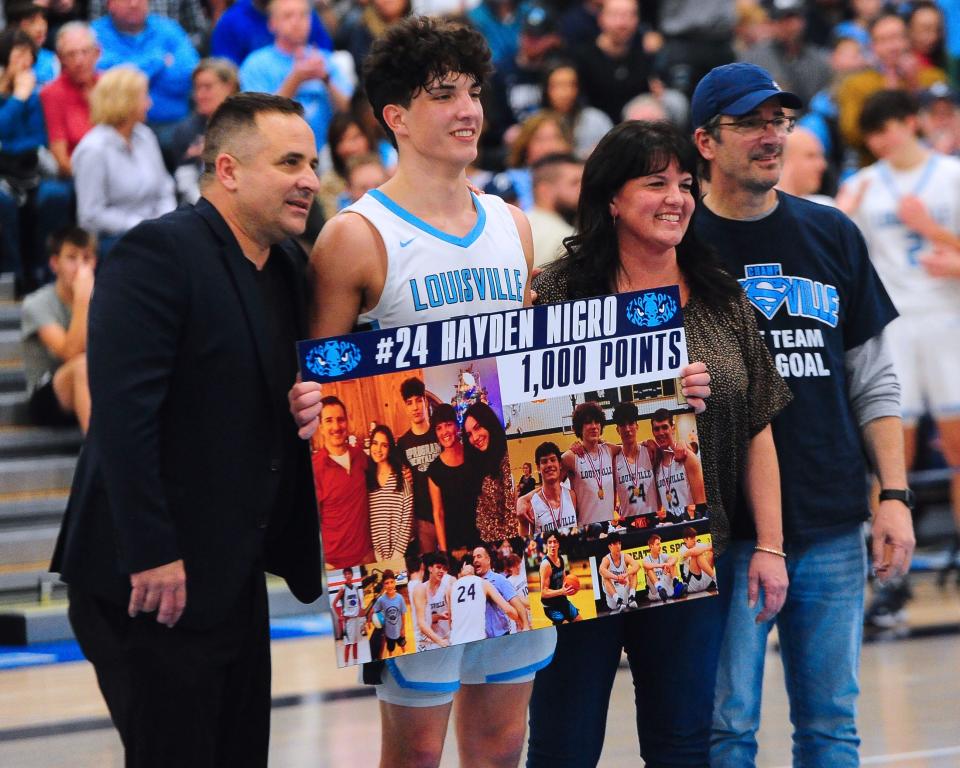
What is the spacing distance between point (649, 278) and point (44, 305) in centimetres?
573

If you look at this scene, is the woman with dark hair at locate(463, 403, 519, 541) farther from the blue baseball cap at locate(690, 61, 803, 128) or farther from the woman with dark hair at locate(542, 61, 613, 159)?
the woman with dark hair at locate(542, 61, 613, 159)

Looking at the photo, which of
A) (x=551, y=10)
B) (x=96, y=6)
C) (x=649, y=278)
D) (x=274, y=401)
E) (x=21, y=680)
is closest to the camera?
(x=274, y=401)

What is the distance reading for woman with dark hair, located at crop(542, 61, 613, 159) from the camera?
34.9 ft

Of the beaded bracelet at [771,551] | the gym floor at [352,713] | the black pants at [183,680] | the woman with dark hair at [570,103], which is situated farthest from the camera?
the woman with dark hair at [570,103]

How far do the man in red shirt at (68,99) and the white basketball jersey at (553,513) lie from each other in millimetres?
6807

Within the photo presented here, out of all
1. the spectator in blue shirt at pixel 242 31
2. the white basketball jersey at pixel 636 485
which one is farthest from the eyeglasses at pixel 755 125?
the spectator in blue shirt at pixel 242 31

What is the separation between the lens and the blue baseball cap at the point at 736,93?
400 centimetres

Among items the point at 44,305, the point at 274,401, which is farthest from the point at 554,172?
the point at 274,401

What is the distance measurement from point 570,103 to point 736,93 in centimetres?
675

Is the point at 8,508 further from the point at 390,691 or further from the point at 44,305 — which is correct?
the point at 390,691

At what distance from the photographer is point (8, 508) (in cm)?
891

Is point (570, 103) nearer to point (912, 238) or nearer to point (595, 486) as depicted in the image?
point (912, 238)

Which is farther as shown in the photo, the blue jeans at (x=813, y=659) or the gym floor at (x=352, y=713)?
the gym floor at (x=352, y=713)

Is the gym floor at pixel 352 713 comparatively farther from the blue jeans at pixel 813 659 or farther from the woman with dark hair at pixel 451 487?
the woman with dark hair at pixel 451 487
